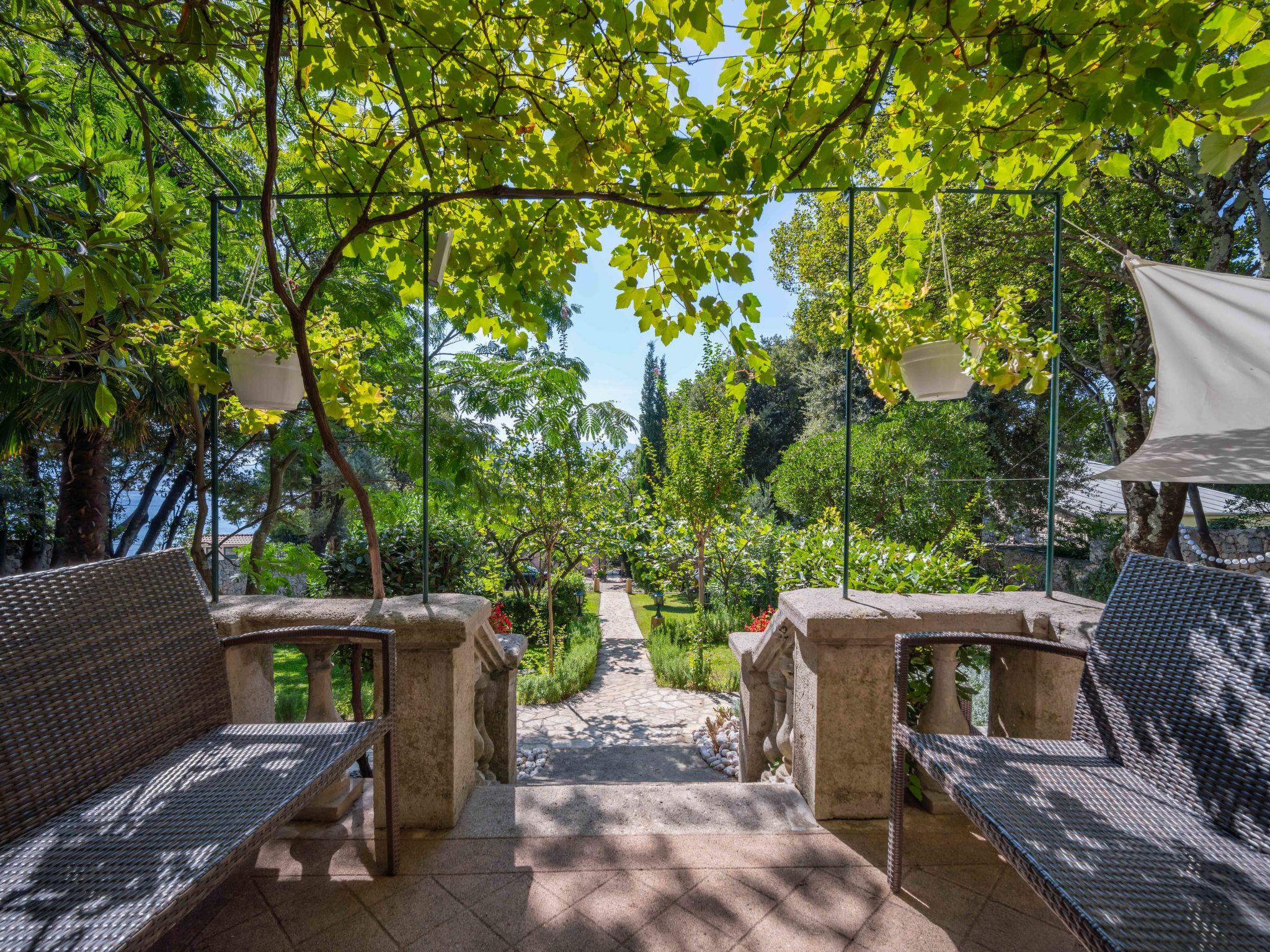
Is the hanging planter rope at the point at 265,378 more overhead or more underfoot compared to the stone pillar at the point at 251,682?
more overhead

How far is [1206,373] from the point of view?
2.40m

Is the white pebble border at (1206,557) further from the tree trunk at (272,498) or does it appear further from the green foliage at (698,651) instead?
the tree trunk at (272,498)

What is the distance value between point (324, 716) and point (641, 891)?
1.18m

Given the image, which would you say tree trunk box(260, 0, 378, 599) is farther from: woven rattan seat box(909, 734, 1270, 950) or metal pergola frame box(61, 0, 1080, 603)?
woven rattan seat box(909, 734, 1270, 950)

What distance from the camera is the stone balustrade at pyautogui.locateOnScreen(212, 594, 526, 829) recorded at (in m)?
1.66

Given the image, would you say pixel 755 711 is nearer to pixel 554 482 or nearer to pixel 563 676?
pixel 563 676

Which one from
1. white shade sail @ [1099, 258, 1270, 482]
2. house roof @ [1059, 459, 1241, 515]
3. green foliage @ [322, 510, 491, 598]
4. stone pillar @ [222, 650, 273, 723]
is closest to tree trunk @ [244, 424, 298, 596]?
green foliage @ [322, 510, 491, 598]

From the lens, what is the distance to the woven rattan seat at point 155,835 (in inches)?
32.0

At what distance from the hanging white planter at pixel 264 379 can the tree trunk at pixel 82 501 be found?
4.94 metres

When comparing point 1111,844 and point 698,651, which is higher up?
point 1111,844

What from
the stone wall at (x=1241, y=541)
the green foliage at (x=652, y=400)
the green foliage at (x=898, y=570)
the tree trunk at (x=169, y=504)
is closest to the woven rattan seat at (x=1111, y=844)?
the green foliage at (x=898, y=570)

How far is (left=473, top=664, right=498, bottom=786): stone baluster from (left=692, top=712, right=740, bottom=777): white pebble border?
7.38 ft

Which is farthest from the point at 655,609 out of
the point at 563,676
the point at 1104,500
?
the point at 1104,500

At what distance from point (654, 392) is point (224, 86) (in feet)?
79.8
